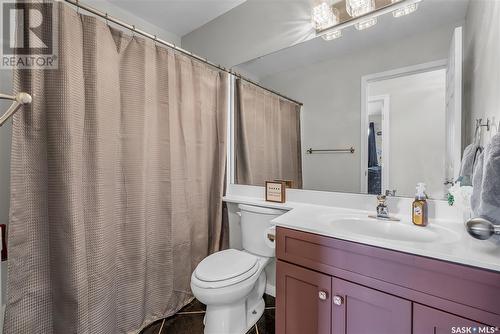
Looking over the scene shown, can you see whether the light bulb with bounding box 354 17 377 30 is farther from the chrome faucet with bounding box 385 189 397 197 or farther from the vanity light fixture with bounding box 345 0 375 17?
the chrome faucet with bounding box 385 189 397 197

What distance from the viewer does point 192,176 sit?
170 centimetres

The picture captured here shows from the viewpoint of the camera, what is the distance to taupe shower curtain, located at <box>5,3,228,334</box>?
1047 mm

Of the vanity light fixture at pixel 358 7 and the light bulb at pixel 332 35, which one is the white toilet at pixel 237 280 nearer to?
the light bulb at pixel 332 35

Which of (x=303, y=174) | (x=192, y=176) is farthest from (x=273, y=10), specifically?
(x=192, y=176)

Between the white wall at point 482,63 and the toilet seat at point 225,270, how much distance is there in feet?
4.25

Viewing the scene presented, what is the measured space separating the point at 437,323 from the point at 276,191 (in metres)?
1.03

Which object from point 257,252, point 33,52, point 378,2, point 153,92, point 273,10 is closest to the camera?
point 33,52

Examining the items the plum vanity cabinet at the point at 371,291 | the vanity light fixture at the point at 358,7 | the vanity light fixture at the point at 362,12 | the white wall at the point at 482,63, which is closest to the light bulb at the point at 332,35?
the vanity light fixture at the point at 362,12

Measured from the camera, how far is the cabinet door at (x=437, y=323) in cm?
68

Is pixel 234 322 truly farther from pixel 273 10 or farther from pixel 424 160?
pixel 273 10

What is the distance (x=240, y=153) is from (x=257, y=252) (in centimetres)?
83

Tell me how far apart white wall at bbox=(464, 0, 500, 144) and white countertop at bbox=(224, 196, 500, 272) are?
42 cm

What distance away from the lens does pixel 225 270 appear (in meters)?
1.30

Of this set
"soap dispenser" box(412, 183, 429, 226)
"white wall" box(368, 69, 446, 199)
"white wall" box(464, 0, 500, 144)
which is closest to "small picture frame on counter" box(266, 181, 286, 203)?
"white wall" box(368, 69, 446, 199)
